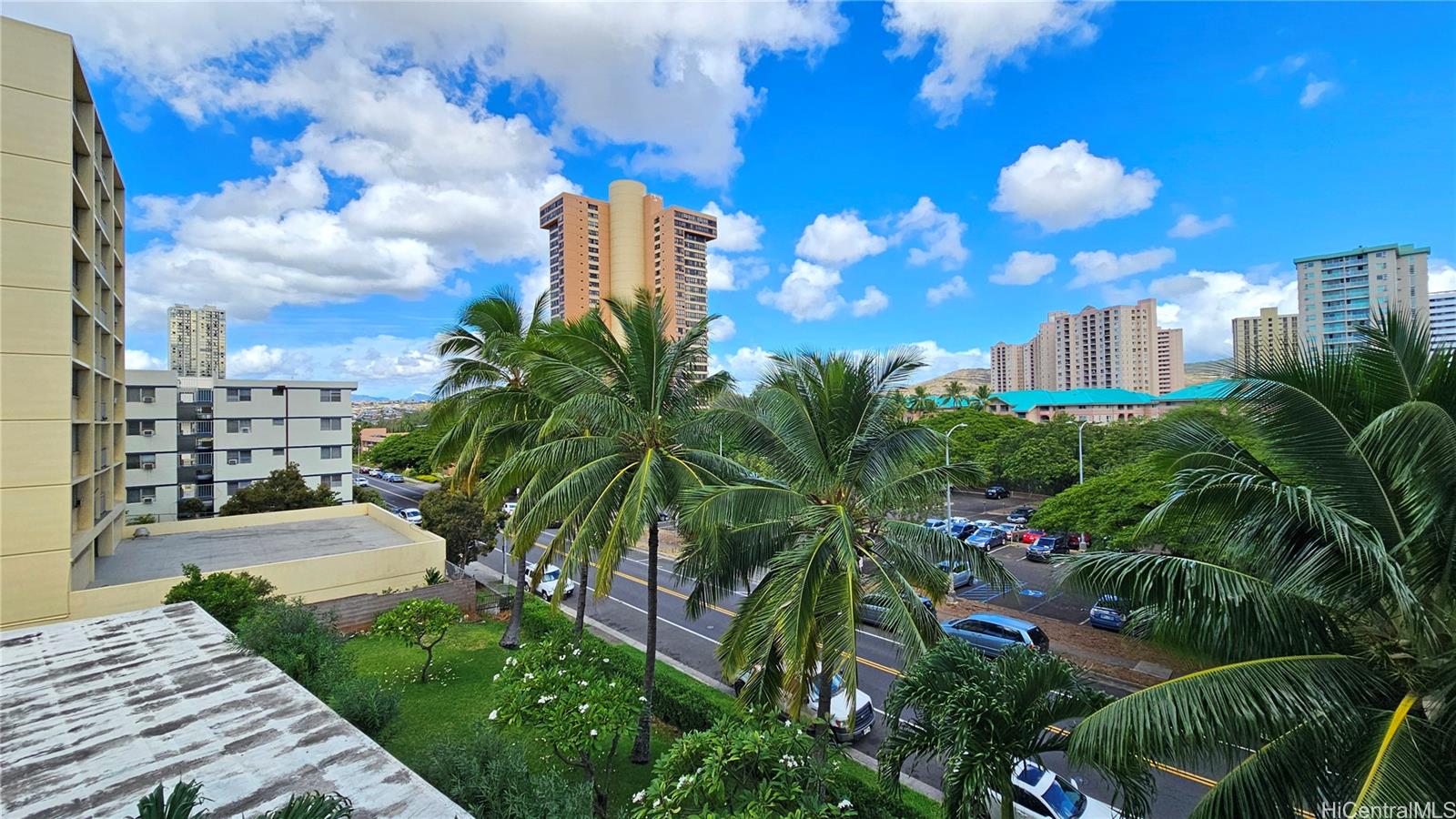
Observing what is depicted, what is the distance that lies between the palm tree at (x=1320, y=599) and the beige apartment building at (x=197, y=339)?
135015 mm

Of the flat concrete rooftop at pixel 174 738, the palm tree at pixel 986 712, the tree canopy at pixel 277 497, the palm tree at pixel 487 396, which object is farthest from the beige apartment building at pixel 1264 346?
the tree canopy at pixel 277 497

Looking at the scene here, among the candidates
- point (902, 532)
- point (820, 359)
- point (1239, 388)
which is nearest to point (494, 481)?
point (820, 359)

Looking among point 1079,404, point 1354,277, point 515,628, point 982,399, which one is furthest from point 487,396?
point 1354,277

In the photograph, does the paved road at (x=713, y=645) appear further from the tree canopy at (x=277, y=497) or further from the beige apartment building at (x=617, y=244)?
the beige apartment building at (x=617, y=244)

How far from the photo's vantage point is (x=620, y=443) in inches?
434

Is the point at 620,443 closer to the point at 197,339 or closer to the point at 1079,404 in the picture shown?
the point at 1079,404

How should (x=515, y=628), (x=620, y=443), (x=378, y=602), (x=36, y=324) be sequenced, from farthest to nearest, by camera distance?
(x=378, y=602) → (x=515, y=628) → (x=36, y=324) → (x=620, y=443)

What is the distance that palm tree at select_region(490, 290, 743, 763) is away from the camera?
1006 cm

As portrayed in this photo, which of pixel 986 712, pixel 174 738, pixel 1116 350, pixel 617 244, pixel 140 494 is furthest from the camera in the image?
pixel 1116 350

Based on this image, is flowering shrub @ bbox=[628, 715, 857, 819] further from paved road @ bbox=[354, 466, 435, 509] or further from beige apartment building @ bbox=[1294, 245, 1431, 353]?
beige apartment building @ bbox=[1294, 245, 1431, 353]

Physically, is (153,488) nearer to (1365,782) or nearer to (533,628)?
(533,628)

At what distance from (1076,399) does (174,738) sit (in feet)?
288

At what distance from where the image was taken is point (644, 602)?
23.8 metres

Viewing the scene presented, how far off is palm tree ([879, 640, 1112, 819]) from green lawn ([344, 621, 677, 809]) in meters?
5.61
